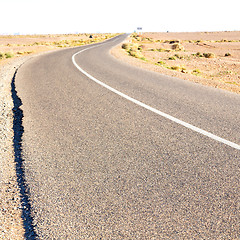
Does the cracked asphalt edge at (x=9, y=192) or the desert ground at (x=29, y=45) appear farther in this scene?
the desert ground at (x=29, y=45)

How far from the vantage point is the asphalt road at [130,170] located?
244 cm

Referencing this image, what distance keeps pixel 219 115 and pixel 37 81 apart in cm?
705

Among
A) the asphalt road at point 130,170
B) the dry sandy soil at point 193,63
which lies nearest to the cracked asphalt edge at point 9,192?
the asphalt road at point 130,170

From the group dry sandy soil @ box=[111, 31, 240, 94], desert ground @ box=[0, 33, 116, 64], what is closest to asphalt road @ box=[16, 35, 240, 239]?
dry sandy soil @ box=[111, 31, 240, 94]

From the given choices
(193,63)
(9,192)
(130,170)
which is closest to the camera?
(9,192)

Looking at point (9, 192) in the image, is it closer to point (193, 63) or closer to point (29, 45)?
point (193, 63)

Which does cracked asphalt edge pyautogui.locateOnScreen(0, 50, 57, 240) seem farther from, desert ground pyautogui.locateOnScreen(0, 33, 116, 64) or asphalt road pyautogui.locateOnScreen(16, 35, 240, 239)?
desert ground pyautogui.locateOnScreen(0, 33, 116, 64)

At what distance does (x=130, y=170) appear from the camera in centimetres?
339

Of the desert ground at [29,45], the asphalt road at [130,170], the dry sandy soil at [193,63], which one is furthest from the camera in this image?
the desert ground at [29,45]

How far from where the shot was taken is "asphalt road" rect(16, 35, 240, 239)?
2.44 m

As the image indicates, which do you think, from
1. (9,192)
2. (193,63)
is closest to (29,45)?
(193,63)

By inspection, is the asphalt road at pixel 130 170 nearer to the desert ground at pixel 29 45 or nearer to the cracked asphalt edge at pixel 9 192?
the cracked asphalt edge at pixel 9 192

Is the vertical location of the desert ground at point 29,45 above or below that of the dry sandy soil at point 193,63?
above

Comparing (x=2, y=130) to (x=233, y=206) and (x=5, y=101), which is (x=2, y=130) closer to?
(x=5, y=101)
